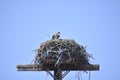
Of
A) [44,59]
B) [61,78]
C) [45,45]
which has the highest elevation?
[45,45]

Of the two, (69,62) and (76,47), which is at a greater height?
(76,47)

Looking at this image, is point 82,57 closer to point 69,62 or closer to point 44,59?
point 69,62

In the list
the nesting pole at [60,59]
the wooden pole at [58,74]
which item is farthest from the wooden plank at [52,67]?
the wooden pole at [58,74]

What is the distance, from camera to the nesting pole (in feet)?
36.9

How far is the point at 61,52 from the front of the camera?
37.7 ft

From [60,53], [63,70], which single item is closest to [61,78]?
[63,70]

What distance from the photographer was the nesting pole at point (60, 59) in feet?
36.9

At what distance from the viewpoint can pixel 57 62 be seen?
1107 cm

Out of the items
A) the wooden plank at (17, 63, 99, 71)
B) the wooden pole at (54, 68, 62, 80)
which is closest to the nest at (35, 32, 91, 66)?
the wooden plank at (17, 63, 99, 71)

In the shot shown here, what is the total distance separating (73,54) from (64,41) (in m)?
1.01

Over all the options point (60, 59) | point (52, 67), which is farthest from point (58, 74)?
point (60, 59)

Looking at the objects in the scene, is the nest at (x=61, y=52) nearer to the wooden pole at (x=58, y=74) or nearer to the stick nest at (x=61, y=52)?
the stick nest at (x=61, y=52)

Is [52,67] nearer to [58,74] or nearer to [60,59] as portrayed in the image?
[58,74]

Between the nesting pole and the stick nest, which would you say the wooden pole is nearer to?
the nesting pole
